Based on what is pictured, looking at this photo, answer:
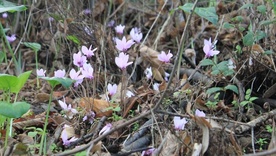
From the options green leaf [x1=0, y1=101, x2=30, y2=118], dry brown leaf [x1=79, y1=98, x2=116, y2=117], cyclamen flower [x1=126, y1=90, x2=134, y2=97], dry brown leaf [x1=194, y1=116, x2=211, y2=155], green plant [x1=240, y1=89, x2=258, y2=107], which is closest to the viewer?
green leaf [x1=0, y1=101, x2=30, y2=118]

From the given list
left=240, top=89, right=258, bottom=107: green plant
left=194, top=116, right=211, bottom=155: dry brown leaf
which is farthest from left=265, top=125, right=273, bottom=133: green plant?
left=194, top=116, right=211, bottom=155: dry brown leaf

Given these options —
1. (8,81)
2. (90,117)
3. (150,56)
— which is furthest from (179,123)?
(150,56)

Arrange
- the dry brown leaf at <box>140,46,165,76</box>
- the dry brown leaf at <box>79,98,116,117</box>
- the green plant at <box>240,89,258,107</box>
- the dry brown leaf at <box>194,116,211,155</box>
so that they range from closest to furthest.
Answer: the dry brown leaf at <box>194,116,211,155</box> → the green plant at <box>240,89,258,107</box> → the dry brown leaf at <box>79,98,116,117</box> → the dry brown leaf at <box>140,46,165,76</box>

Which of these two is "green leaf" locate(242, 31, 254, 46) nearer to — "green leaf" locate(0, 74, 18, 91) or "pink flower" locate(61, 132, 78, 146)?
"pink flower" locate(61, 132, 78, 146)

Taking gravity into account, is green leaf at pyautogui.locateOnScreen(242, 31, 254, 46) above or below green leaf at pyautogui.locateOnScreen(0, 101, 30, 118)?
above

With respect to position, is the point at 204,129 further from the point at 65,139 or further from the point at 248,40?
the point at 248,40

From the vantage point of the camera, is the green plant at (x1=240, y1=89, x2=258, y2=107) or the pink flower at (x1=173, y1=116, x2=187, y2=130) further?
the green plant at (x1=240, y1=89, x2=258, y2=107)

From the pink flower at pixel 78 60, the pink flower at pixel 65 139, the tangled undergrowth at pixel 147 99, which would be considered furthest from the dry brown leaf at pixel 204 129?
the pink flower at pixel 78 60

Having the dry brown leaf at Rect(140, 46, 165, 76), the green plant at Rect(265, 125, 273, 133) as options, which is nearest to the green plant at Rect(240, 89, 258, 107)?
the green plant at Rect(265, 125, 273, 133)

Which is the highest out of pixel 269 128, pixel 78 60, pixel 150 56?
pixel 78 60

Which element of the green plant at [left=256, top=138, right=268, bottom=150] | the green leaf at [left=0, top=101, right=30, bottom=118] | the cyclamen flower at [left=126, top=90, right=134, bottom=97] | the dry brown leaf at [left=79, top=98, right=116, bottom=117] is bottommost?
the dry brown leaf at [left=79, top=98, right=116, bottom=117]

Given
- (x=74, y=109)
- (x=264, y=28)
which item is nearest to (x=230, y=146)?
(x=74, y=109)
